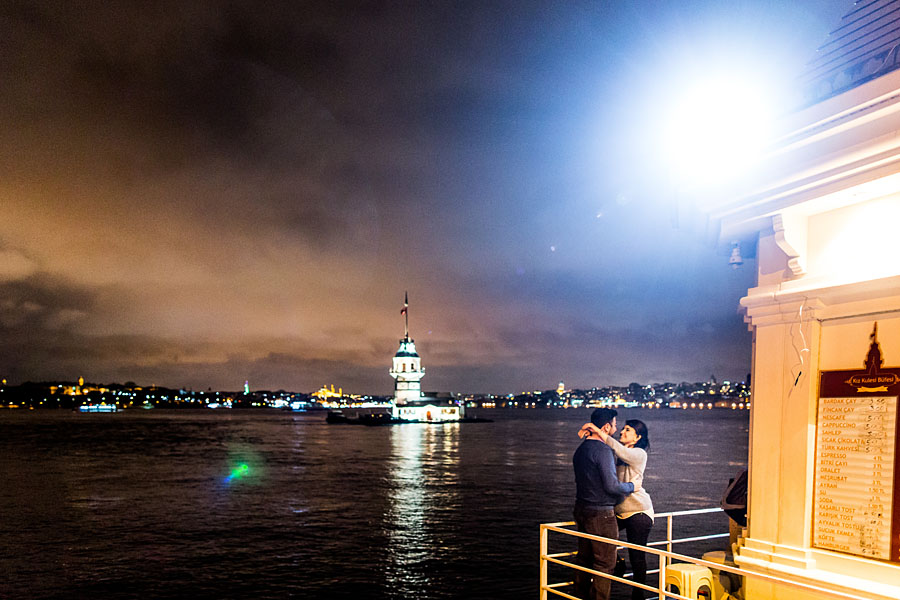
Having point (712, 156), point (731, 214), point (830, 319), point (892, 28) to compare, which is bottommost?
point (830, 319)

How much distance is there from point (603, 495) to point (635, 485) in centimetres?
53

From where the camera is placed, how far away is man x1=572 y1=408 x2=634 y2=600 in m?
8.09

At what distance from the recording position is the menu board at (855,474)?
18.6ft

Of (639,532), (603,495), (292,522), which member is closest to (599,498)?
(603,495)

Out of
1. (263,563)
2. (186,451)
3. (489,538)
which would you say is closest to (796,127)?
(263,563)

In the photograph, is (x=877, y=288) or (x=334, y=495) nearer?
(x=877, y=288)

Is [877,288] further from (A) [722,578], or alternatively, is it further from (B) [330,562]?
(B) [330,562]

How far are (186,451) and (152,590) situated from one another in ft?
242

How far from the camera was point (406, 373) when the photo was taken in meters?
185

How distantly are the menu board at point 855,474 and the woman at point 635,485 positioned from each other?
240cm

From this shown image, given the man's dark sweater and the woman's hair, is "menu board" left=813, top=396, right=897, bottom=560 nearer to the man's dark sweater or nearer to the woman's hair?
the man's dark sweater

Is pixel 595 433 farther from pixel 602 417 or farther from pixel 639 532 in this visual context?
pixel 639 532

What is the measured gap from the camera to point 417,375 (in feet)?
614

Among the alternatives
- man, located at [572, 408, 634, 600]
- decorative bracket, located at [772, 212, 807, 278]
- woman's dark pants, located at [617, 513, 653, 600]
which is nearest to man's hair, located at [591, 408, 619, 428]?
man, located at [572, 408, 634, 600]
